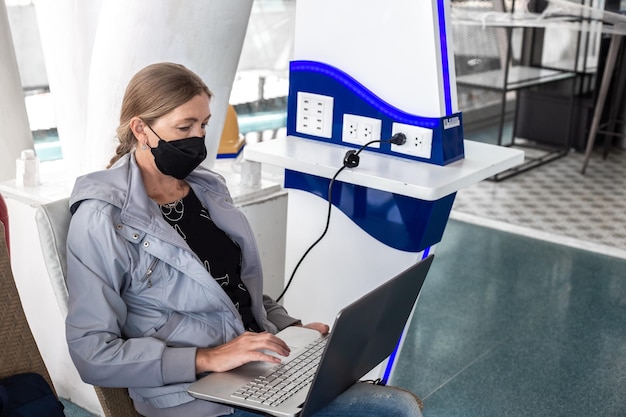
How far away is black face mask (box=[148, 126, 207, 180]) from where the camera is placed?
6.14 feet

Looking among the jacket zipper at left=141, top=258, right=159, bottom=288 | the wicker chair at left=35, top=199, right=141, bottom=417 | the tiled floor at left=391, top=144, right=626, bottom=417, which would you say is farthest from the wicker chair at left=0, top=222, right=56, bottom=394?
the tiled floor at left=391, top=144, right=626, bottom=417

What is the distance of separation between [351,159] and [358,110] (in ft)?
0.74

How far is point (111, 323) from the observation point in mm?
1687

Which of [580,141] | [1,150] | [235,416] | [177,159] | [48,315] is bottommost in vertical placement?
[580,141]

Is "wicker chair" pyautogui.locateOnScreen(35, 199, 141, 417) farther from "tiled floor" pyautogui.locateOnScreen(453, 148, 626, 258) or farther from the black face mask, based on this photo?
"tiled floor" pyautogui.locateOnScreen(453, 148, 626, 258)

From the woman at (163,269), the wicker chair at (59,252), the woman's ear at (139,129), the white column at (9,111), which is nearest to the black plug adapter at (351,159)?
the woman at (163,269)

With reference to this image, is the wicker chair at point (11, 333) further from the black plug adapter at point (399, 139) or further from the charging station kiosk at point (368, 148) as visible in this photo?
A: the black plug adapter at point (399, 139)

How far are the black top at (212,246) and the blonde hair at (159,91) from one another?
0.74 ft

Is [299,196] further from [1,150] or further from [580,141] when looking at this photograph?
[580,141]

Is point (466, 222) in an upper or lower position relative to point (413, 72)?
lower

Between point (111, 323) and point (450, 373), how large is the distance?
173cm

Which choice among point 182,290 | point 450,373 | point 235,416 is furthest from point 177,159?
point 450,373

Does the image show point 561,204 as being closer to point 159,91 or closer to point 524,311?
point 524,311

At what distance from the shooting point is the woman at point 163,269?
1.69 meters
